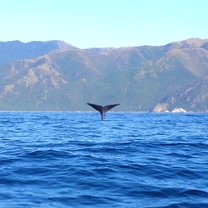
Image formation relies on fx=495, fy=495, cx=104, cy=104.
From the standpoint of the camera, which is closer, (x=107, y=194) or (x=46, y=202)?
(x=46, y=202)

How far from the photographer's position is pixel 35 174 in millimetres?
19406

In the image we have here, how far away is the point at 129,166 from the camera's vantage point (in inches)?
867

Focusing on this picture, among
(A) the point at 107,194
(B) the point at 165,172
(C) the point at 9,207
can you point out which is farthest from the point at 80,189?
(B) the point at 165,172

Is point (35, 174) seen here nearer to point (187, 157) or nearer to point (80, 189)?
point (80, 189)

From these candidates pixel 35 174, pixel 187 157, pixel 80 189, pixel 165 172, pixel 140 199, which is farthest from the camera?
pixel 187 157

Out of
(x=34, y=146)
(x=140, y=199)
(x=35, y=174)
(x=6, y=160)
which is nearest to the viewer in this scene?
(x=140, y=199)

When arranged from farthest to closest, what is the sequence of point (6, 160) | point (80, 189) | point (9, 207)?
point (6, 160), point (80, 189), point (9, 207)

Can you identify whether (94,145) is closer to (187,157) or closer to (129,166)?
(187,157)

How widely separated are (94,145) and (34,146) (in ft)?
12.6

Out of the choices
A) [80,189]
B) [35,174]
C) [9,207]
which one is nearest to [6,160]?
[35,174]

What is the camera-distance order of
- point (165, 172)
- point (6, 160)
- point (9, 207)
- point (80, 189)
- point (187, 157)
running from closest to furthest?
1. point (9, 207)
2. point (80, 189)
3. point (165, 172)
4. point (6, 160)
5. point (187, 157)

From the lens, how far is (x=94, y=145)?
3125 cm

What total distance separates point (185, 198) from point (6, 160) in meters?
10.2

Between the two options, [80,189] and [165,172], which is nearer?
[80,189]
